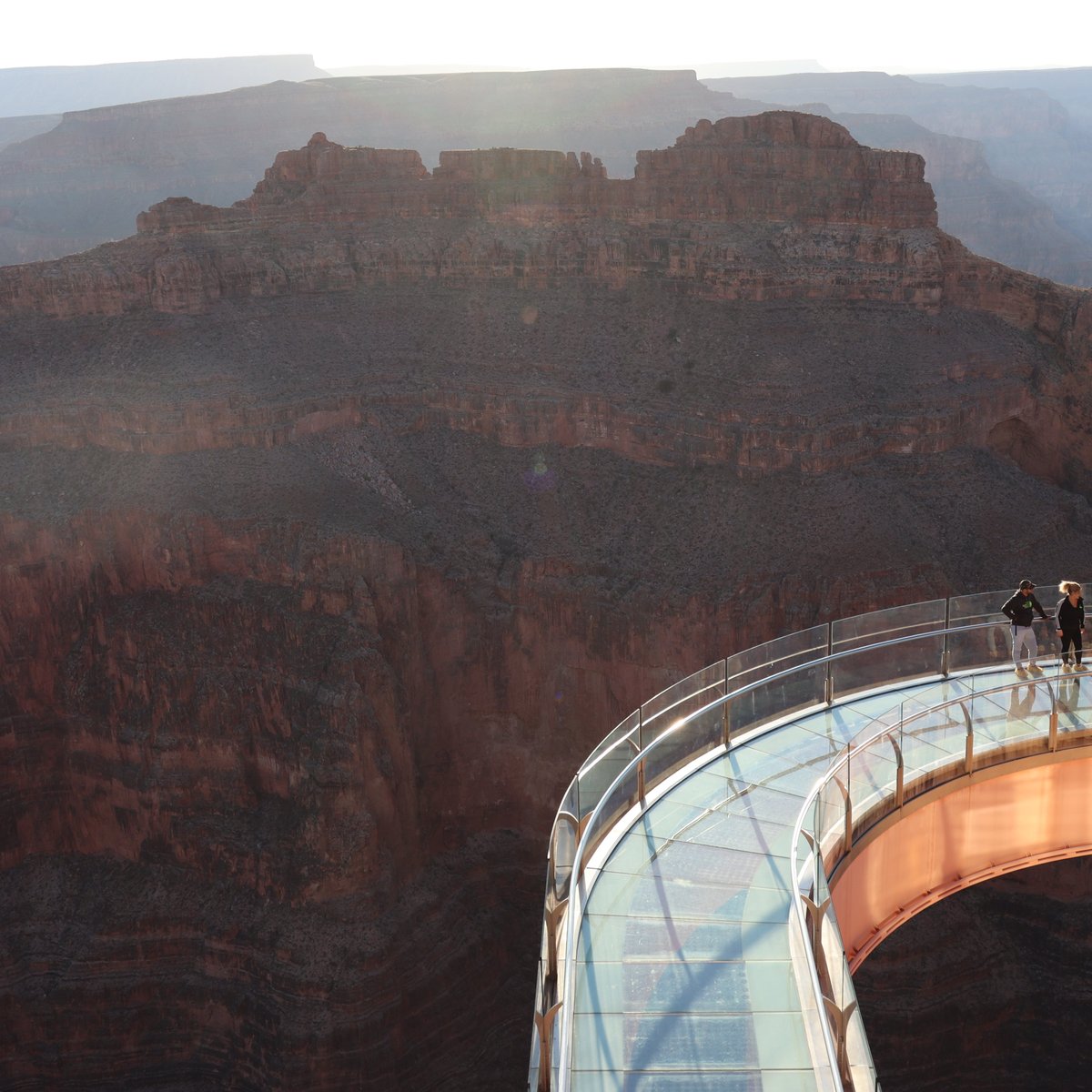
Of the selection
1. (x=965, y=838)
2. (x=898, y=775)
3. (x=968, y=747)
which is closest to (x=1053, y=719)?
(x=968, y=747)

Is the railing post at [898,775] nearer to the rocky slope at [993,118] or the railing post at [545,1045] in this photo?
the railing post at [545,1045]

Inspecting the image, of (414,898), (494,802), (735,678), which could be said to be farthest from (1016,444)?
(735,678)

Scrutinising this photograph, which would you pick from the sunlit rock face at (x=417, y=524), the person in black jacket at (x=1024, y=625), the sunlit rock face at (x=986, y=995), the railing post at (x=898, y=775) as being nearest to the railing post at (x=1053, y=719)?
the person in black jacket at (x=1024, y=625)

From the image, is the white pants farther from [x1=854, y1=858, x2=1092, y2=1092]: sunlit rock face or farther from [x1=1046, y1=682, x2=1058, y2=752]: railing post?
[x1=854, y1=858, x2=1092, y2=1092]: sunlit rock face

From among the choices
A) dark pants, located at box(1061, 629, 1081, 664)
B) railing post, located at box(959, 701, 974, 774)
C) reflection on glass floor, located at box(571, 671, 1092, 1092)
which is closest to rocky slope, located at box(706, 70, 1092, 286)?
dark pants, located at box(1061, 629, 1081, 664)

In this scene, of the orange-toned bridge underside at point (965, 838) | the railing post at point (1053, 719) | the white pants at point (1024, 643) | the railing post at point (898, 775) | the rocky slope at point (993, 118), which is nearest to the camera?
the railing post at point (898, 775)

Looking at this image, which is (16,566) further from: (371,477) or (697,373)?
(697,373)
